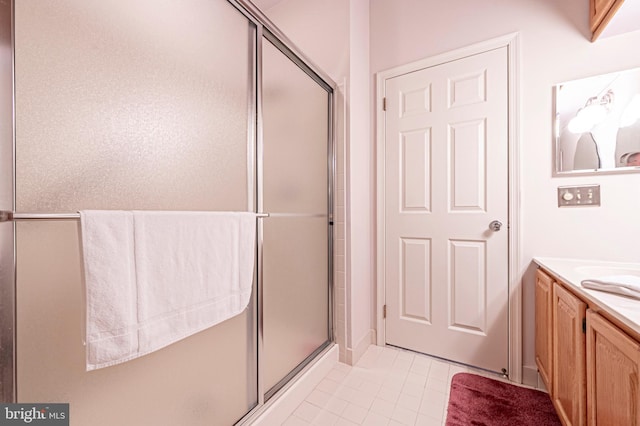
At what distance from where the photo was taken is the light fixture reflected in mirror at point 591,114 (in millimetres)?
1428

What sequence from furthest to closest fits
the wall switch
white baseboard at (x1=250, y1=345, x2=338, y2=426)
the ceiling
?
the ceiling, the wall switch, white baseboard at (x1=250, y1=345, x2=338, y2=426)

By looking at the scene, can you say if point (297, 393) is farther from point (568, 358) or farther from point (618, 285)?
point (618, 285)

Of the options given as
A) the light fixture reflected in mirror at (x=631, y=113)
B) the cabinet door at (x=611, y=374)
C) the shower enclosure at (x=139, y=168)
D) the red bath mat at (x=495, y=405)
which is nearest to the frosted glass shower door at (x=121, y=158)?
the shower enclosure at (x=139, y=168)

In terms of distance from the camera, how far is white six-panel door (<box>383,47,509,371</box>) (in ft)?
5.72

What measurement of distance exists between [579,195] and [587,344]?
959mm

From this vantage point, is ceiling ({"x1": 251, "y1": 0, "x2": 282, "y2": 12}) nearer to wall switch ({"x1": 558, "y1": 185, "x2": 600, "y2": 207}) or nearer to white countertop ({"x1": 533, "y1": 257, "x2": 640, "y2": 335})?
wall switch ({"x1": 558, "y1": 185, "x2": 600, "y2": 207})

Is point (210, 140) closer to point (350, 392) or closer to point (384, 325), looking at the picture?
point (350, 392)

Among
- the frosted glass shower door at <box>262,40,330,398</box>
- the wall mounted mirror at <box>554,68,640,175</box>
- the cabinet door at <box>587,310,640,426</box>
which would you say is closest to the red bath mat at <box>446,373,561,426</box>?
the cabinet door at <box>587,310,640,426</box>

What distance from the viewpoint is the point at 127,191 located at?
2.60 feet

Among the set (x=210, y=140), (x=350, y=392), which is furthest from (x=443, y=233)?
(x=210, y=140)

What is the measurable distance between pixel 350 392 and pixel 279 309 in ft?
2.25

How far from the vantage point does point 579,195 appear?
151cm

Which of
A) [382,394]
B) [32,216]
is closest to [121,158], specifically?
[32,216]

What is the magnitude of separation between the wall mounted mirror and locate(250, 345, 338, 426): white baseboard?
1.83 meters
